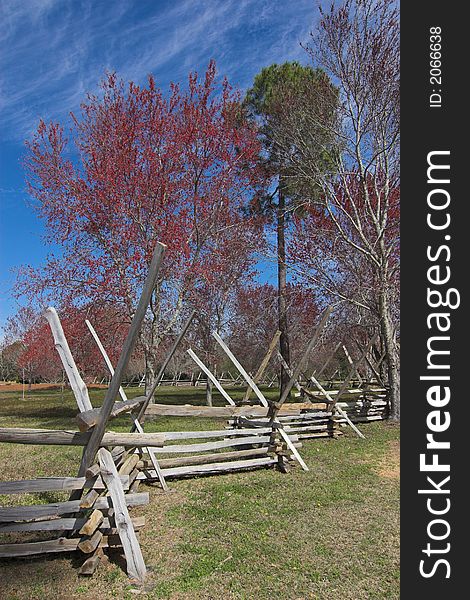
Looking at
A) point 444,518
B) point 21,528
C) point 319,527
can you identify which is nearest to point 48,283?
point 21,528

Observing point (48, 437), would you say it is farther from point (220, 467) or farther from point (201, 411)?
point (220, 467)

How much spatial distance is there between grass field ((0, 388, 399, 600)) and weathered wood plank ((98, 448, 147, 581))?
133 millimetres

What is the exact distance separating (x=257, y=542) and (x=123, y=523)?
1507 millimetres

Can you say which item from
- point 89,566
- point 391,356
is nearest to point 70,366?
point 89,566

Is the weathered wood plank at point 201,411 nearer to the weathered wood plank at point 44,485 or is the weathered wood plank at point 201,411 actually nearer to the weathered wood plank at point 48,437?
the weathered wood plank at point 44,485

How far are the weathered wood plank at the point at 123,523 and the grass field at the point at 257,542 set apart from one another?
133 millimetres

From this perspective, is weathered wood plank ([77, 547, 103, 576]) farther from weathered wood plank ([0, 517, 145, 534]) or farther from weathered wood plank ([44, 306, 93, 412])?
weathered wood plank ([44, 306, 93, 412])

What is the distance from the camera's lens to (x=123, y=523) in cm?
439

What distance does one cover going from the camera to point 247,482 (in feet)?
24.4

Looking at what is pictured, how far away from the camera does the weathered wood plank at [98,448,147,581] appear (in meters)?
4.27

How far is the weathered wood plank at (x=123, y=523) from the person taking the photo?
427 centimetres

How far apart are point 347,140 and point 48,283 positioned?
10.4 meters

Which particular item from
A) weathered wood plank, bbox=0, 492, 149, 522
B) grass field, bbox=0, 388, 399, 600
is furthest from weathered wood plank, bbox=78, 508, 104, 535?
grass field, bbox=0, 388, 399, 600

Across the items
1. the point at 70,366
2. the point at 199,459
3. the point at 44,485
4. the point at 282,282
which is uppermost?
the point at 282,282
